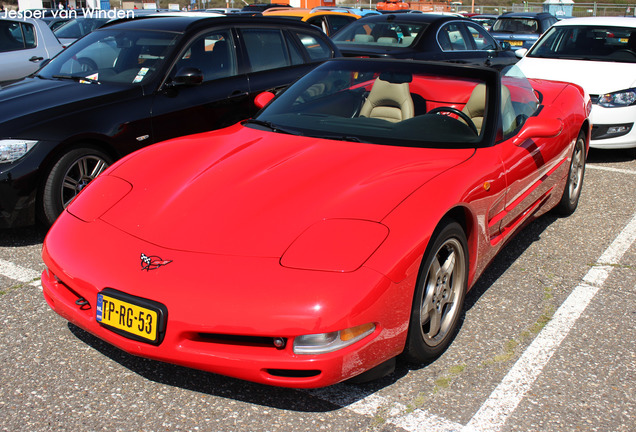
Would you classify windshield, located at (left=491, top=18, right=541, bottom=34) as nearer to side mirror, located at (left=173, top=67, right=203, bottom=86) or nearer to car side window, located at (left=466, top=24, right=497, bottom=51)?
car side window, located at (left=466, top=24, right=497, bottom=51)

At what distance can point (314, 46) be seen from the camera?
22.7 ft

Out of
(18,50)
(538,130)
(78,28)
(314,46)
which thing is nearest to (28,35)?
(18,50)

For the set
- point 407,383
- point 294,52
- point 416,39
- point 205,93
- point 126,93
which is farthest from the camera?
point 416,39

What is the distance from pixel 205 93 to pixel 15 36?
4.78 metres

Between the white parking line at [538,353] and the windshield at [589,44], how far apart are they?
4.01 metres

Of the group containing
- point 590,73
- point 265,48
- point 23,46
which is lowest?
point 590,73

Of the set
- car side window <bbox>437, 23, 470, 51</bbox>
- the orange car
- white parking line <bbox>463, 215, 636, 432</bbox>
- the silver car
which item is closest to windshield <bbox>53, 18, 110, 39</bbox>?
the silver car

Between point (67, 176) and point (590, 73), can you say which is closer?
point (67, 176)

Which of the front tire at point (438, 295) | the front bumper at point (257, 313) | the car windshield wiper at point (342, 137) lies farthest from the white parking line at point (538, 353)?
the car windshield wiper at point (342, 137)

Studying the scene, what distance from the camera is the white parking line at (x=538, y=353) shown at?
269cm

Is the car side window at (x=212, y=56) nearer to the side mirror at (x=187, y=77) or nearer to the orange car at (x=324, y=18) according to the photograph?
the side mirror at (x=187, y=77)

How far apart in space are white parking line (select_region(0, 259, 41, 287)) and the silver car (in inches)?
195

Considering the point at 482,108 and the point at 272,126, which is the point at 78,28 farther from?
the point at 482,108

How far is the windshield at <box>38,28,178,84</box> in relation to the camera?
17.7 feet
